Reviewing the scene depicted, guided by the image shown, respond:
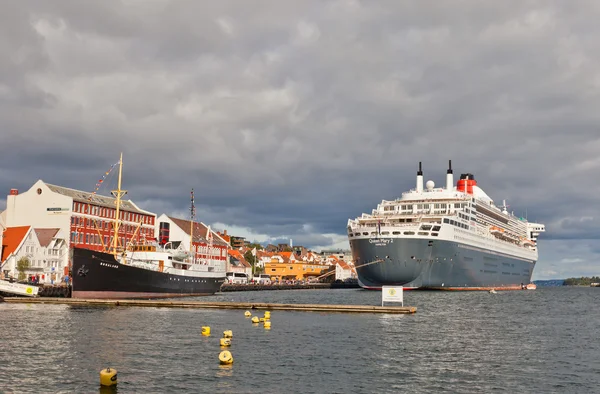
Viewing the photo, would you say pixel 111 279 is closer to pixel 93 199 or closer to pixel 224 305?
pixel 224 305

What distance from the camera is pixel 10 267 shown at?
333 feet

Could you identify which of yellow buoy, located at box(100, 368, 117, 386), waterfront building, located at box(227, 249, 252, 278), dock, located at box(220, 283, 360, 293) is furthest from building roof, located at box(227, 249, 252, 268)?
yellow buoy, located at box(100, 368, 117, 386)

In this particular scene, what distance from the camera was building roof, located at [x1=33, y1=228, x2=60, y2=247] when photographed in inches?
4365

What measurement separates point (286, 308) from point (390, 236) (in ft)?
116

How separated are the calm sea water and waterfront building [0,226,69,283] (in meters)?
51.6

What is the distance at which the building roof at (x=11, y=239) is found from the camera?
103000 mm

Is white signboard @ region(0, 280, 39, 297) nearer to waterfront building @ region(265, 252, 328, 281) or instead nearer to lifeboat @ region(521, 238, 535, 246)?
lifeboat @ region(521, 238, 535, 246)

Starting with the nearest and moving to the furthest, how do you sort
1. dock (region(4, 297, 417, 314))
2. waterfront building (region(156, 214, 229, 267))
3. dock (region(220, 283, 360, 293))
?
dock (region(4, 297, 417, 314))
dock (region(220, 283, 360, 293))
waterfront building (region(156, 214, 229, 267))

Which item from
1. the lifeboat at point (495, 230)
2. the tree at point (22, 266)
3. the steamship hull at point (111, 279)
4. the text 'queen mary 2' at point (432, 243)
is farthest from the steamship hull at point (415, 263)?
the tree at point (22, 266)

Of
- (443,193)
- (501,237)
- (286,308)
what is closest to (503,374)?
(286,308)

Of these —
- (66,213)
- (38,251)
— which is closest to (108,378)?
(38,251)

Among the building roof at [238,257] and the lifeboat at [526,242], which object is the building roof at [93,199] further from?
the lifeboat at [526,242]

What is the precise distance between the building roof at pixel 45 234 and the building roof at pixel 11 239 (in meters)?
5.03

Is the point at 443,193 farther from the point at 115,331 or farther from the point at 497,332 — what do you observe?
the point at 115,331
